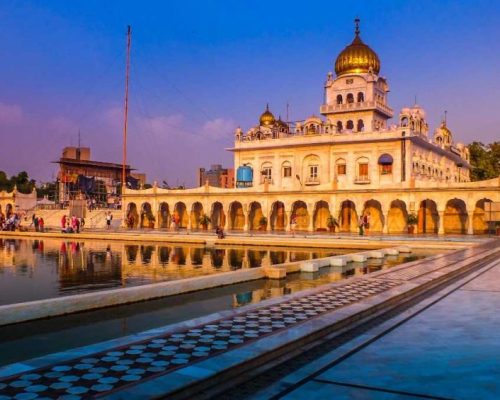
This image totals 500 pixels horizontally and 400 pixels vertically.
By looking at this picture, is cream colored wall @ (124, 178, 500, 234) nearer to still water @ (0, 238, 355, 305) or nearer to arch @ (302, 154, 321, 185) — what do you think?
arch @ (302, 154, 321, 185)

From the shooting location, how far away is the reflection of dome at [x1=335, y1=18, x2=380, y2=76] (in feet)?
165

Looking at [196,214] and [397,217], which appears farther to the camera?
[196,214]

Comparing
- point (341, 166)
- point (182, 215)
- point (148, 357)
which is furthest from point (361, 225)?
point (148, 357)

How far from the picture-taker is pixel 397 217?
3875cm

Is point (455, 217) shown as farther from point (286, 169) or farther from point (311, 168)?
point (286, 169)

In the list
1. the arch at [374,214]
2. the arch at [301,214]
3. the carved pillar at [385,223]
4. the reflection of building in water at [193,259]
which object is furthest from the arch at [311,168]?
the reflection of building in water at [193,259]

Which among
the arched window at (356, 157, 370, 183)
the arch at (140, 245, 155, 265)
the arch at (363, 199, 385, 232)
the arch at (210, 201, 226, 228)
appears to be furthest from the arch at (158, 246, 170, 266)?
the arched window at (356, 157, 370, 183)

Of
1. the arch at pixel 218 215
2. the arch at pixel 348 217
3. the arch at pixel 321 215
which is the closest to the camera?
the arch at pixel 348 217

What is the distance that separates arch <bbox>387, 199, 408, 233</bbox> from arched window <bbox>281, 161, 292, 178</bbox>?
11.4 meters

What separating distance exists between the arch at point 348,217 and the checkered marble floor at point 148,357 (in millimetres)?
32131

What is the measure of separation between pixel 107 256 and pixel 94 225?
25884 millimetres

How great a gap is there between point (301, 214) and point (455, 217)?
11.5 meters

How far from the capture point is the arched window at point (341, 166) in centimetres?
4509

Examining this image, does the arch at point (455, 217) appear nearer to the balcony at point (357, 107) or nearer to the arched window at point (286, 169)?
the balcony at point (357, 107)
